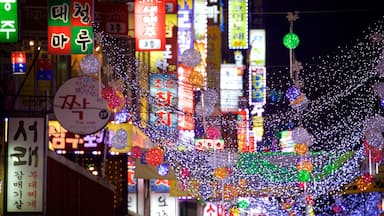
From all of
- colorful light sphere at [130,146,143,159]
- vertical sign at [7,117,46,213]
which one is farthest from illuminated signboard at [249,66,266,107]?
vertical sign at [7,117,46,213]

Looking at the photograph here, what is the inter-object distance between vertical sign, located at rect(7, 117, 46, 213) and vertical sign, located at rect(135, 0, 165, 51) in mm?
6611

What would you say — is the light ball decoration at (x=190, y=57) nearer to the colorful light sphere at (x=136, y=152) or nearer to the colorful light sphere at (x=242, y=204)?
the colorful light sphere at (x=136, y=152)

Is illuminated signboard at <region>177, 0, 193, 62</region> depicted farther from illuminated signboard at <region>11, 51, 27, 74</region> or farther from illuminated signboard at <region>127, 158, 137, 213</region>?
illuminated signboard at <region>11, 51, 27, 74</region>

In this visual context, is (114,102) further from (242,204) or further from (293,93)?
(242,204)

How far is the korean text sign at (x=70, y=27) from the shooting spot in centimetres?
1478

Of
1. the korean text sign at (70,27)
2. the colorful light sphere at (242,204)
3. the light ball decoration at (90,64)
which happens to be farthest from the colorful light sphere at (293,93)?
the colorful light sphere at (242,204)

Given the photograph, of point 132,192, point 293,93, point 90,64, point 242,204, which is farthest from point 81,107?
point 132,192

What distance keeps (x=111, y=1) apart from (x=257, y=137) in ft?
57.1

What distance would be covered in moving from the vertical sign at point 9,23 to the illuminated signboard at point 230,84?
65.3 feet

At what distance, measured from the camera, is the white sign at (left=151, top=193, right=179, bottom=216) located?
25.2 meters

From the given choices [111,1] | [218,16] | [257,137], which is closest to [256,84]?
[257,137]

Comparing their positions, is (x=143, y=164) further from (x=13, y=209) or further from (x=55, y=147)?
(x=13, y=209)

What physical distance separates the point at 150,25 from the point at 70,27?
4.24 m

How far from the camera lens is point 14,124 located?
41.3 ft
